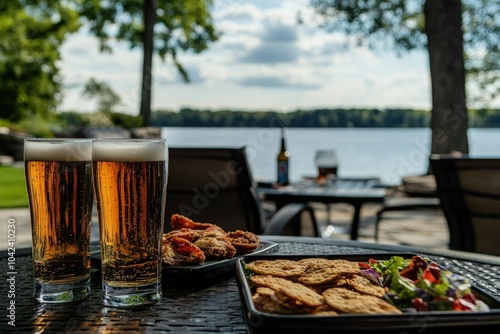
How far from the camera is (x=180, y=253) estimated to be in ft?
3.85

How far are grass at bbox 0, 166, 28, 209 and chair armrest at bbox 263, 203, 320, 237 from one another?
4793 mm

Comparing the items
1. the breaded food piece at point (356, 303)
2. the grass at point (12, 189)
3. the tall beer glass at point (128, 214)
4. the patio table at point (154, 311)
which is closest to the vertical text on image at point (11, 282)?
the patio table at point (154, 311)

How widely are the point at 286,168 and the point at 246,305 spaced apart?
3.42 metres

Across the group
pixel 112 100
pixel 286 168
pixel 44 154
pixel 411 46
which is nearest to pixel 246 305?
pixel 44 154

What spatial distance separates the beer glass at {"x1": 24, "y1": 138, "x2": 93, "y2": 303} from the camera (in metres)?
1.04

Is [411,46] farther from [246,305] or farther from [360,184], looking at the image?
[246,305]

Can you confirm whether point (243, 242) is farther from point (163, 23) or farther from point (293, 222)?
point (163, 23)

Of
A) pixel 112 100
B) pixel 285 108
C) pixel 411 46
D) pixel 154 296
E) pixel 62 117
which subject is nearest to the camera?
pixel 154 296

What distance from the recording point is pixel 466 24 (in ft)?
45.4

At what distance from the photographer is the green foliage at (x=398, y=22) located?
1266cm

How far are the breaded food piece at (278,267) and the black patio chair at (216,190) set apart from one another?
5.76 feet

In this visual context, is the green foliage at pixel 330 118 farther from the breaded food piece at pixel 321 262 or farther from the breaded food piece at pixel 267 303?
the breaded food piece at pixel 267 303

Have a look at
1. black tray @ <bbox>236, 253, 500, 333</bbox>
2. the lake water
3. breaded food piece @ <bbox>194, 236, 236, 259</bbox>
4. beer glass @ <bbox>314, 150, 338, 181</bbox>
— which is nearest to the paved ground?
the lake water

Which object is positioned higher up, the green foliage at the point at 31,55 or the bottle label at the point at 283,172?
the green foliage at the point at 31,55
